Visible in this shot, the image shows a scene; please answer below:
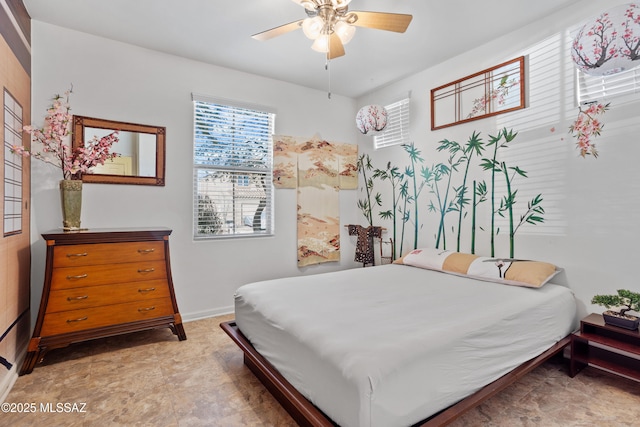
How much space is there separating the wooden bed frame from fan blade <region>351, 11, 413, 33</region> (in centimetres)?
213

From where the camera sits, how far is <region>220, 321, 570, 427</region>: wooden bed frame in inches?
52.3

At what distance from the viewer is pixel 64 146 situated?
2611 mm

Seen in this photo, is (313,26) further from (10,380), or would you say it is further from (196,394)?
(10,380)

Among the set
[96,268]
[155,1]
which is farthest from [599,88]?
[96,268]

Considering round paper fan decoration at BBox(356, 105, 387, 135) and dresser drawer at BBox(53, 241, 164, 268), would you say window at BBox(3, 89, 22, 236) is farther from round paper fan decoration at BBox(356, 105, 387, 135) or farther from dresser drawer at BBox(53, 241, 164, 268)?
round paper fan decoration at BBox(356, 105, 387, 135)

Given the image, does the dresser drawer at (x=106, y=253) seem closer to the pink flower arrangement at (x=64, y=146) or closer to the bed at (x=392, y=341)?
the pink flower arrangement at (x=64, y=146)

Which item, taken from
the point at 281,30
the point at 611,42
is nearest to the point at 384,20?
the point at 281,30

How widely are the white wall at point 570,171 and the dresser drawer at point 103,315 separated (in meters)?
3.07

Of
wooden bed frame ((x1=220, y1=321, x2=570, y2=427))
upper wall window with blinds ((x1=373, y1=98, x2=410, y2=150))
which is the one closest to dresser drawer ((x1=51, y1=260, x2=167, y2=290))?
wooden bed frame ((x1=220, y1=321, x2=570, y2=427))

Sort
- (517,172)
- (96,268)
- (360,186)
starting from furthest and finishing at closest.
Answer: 1. (360,186)
2. (517,172)
3. (96,268)

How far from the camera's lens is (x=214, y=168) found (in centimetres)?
350

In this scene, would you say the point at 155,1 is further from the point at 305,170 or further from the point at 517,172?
the point at 517,172

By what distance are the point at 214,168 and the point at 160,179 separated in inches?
22.6

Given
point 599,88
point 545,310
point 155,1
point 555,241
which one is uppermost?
point 155,1
